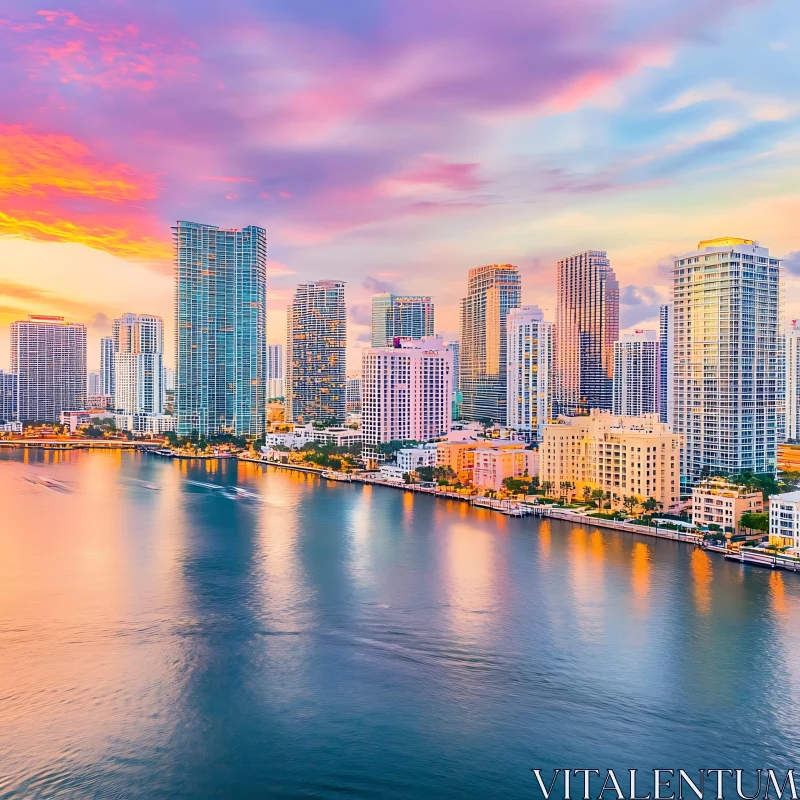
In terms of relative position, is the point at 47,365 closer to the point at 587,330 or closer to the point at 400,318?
the point at 400,318

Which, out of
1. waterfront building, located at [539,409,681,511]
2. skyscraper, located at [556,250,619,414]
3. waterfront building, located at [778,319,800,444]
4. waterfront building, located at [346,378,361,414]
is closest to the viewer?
waterfront building, located at [539,409,681,511]

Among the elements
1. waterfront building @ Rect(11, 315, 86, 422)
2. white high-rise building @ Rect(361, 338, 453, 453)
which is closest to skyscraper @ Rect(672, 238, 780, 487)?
white high-rise building @ Rect(361, 338, 453, 453)

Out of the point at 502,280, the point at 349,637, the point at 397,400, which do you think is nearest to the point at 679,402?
the point at 397,400

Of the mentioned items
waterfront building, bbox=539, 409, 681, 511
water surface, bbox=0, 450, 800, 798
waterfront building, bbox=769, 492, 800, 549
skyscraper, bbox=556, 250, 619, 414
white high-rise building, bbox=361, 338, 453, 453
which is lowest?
water surface, bbox=0, 450, 800, 798

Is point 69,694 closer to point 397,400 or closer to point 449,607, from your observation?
point 449,607

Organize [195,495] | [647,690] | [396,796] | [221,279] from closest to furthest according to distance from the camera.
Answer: [396,796]
[647,690]
[195,495]
[221,279]

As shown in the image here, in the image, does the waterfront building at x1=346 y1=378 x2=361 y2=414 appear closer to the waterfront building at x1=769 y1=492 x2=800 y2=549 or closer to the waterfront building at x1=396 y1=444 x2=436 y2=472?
the waterfront building at x1=396 y1=444 x2=436 y2=472
